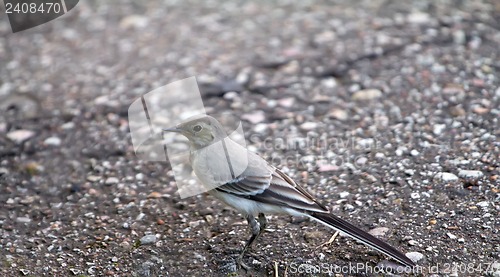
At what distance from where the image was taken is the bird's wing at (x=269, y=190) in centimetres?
427

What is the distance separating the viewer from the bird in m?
4.23

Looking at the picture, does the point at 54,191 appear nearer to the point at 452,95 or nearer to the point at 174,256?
the point at 174,256

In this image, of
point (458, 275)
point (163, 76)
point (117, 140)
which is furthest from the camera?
point (163, 76)

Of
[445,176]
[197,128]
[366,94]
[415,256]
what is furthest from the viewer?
[366,94]

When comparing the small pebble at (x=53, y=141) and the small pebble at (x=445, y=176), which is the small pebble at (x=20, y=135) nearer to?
the small pebble at (x=53, y=141)

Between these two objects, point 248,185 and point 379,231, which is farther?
point 379,231

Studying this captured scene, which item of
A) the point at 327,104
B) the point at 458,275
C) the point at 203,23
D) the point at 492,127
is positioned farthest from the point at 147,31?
the point at 458,275

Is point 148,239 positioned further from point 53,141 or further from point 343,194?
point 53,141

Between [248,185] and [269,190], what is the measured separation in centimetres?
14

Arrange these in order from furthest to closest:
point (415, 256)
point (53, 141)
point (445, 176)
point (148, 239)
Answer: point (53, 141), point (445, 176), point (148, 239), point (415, 256)

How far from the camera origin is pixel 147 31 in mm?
Answer: 8023

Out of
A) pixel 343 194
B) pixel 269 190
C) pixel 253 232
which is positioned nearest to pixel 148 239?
pixel 253 232

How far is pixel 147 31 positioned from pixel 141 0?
0.89 metres

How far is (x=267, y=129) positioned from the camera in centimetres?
621
